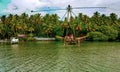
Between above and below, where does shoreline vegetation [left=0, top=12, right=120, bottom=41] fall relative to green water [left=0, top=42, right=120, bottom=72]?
above

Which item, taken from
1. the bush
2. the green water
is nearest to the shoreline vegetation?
the bush

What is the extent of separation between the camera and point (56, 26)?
114m

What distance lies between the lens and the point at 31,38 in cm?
11231

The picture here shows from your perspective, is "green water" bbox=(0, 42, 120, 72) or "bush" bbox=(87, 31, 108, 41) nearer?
"green water" bbox=(0, 42, 120, 72)

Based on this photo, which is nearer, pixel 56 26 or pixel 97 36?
pixel 97 36

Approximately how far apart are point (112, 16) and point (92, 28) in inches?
559

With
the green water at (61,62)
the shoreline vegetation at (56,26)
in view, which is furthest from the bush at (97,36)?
the green water at (61,62)

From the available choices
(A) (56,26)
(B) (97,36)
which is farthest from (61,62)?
(A) (56,26)

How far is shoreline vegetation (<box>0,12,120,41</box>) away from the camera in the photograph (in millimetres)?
105625

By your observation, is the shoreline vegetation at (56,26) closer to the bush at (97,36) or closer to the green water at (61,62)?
the bush at (97,36)

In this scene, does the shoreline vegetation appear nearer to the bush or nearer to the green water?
the bush

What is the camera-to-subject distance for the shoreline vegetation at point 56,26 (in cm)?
10562

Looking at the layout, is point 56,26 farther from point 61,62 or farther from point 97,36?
point 61,62

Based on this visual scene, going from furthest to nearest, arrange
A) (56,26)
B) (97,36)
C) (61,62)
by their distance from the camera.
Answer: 1. (56,26)
2. (97,36)
3. (61,62)
